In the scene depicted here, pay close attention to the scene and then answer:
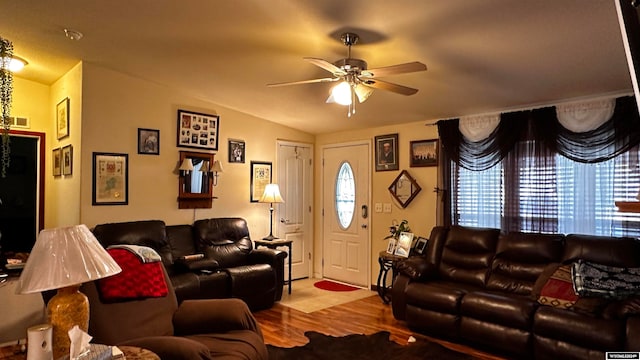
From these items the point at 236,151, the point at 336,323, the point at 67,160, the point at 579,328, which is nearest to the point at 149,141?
the point at 67,160

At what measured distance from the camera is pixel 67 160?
446 cm

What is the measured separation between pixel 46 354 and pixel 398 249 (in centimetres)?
381

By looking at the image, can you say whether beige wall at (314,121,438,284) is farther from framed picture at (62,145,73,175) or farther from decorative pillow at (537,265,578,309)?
framed picture at (62,145,73,175)

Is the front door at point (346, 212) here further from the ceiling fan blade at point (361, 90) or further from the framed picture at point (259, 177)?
the ceiling fan blade at point (361, 90)

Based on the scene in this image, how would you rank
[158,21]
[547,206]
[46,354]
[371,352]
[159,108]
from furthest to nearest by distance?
1. [159,108]
2. [547,206]
3. [371,352]
4. [158,21]
5. [46,354]

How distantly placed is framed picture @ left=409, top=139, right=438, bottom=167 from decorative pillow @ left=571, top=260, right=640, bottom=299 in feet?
6.74

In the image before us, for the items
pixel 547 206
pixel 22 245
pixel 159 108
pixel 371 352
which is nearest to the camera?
pixel 371 352

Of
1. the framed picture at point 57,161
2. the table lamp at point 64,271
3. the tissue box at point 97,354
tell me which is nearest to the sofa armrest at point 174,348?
the tissue box at point 97,354

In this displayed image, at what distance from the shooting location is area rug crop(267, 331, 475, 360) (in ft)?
11.0

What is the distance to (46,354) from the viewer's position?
1509 millimetres

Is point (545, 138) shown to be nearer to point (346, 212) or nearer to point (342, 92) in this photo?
point (342, 92)

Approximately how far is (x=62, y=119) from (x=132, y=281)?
306 cm

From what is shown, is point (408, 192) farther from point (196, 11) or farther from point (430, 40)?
point (196, 11)

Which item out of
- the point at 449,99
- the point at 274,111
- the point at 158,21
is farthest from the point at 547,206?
the point at 158,21
